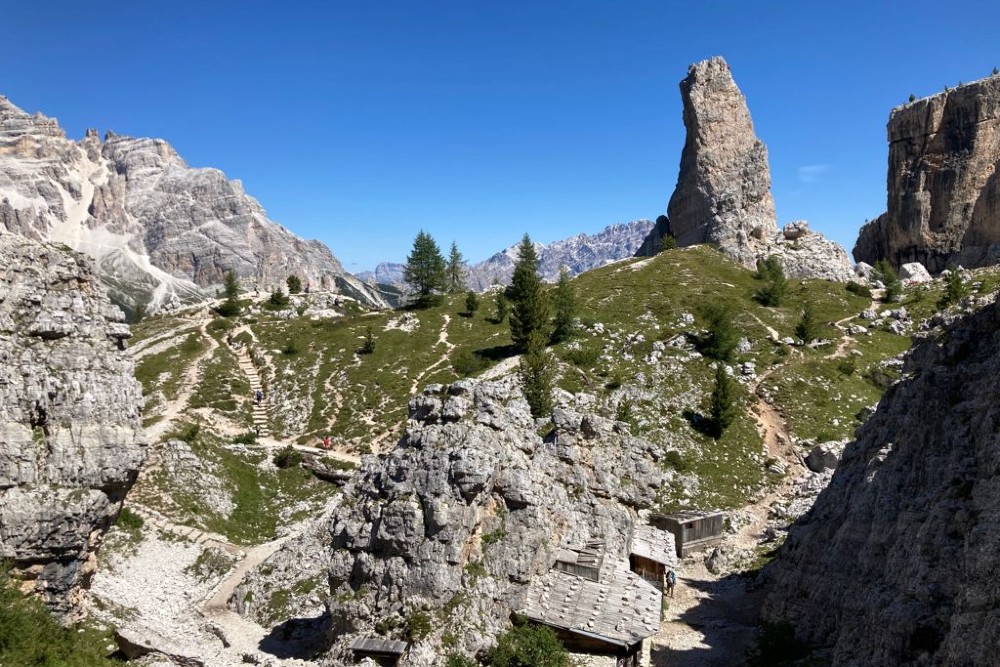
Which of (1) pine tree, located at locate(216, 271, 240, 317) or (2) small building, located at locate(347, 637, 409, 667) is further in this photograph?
(1) pine tree, located at locate(216, 271, 240, 317)

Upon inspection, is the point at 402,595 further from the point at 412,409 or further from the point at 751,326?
the point at 751,326

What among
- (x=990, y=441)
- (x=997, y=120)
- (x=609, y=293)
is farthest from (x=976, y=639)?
(x=997, y=120)

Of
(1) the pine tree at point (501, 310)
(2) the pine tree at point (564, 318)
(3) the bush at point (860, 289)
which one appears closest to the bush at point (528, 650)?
(2) the pine tree at point (564, 318)

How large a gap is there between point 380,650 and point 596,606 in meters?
10.5

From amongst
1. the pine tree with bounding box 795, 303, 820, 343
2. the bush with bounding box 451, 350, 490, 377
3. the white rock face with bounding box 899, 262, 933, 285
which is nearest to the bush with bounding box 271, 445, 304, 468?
the bush with bounding box 451, 350, 490, 377

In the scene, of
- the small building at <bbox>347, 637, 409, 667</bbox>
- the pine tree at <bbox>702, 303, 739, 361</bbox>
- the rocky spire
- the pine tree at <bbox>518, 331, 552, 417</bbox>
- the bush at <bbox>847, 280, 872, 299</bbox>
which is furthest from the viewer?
the rocky spire

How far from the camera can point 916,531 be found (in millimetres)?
21172

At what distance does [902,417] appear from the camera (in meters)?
29.2

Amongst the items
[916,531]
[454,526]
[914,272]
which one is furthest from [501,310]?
[914,272]

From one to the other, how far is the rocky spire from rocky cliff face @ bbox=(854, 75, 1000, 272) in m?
27.0

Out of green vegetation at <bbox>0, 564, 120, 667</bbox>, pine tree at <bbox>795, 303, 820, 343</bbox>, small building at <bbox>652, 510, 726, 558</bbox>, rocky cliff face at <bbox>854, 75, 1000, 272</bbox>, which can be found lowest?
green vegetation at <bbox>0, 564, 120, 667</bbox>

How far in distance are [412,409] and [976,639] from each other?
25.9 metres

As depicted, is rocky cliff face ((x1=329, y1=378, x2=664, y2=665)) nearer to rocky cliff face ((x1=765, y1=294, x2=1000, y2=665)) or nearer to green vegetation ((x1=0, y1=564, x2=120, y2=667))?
green vegetation ((x1=0, y1=564, x2=120, y2=667))

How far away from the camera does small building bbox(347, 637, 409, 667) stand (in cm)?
2372
